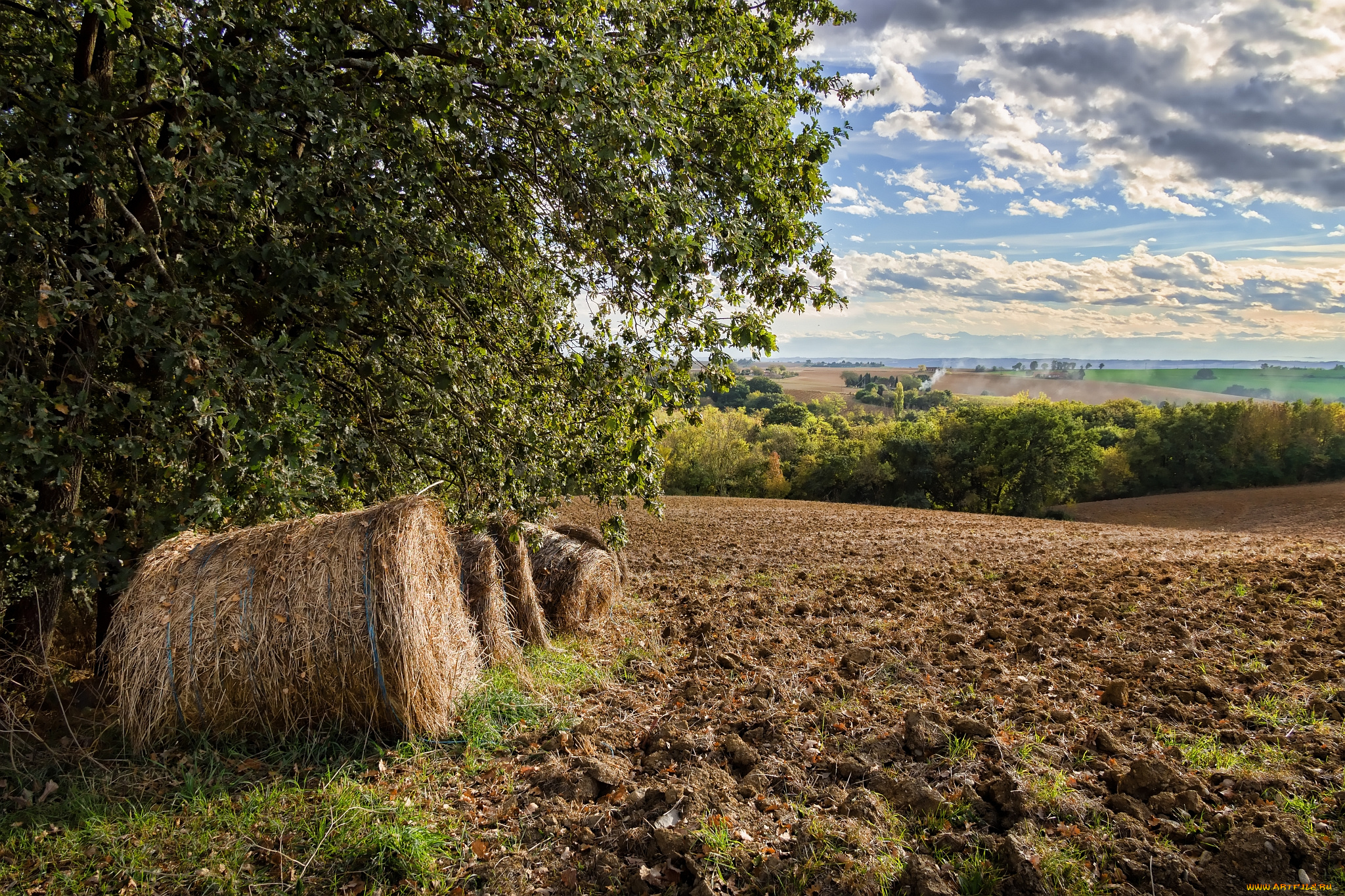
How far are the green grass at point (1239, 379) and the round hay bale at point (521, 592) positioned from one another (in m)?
105

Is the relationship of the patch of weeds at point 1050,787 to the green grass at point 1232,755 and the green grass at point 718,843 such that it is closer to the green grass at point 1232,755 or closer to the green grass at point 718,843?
the green grass at point 1232,755

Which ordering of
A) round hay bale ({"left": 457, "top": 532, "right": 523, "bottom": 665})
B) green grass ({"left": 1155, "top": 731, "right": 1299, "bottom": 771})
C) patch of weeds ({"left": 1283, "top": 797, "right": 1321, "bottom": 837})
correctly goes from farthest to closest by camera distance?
1. round hay bale ({"left": 457, "top": 532, "right": 523, "bottom": 665})
2. green grass ({"left": 1155, "top": 731, "right": 1299, "bottom": 771})
3. patch of weeds ({"left": 1283, "top": 797, "right": 1321, "bottom": 837})

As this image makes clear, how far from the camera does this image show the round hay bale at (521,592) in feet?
23.2

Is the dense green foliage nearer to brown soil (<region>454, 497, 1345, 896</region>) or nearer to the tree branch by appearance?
brown soil (<region>454, 497, 1345, 896</region>)

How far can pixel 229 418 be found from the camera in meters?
4.41

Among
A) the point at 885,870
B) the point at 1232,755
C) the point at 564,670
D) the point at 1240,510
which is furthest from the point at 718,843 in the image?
the point at 1240,510

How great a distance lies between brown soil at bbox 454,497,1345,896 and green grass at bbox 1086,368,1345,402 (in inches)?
3976

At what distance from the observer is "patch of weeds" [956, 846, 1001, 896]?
3404mm

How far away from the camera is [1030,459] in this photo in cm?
5322

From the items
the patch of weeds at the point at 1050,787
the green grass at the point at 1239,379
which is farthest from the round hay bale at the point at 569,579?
the green grass at the point at 1239,379

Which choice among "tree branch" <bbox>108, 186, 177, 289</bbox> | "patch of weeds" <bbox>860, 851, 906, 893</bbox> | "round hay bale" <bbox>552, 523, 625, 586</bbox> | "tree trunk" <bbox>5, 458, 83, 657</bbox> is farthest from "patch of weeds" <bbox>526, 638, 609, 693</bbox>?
"tree branch" <bbox>108, 186, 177, 289</bbox>

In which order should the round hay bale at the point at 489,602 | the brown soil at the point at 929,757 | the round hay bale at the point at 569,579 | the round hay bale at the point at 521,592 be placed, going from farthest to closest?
the round hay bale at the point at 569,579
the round hay bale at the point at 521,592
the round hay bale at the point at 489,602
the brown soil at the point at 929,757

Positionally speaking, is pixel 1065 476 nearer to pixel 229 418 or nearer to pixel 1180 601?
pixel 1180 601

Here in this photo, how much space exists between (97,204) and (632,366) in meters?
4.49
